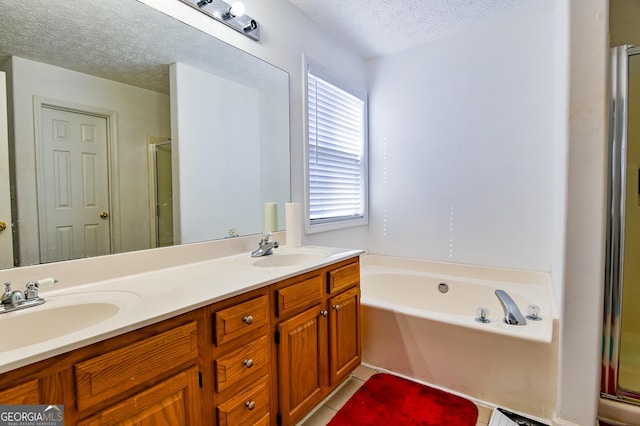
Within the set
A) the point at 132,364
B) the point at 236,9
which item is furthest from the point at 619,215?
the point at 236,9

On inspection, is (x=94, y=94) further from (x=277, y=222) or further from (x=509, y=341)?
(x=509, y=341)

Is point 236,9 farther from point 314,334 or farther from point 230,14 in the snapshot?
point 314,334

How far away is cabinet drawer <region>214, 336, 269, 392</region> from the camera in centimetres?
109

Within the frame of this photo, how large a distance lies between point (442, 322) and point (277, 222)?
1181 mm

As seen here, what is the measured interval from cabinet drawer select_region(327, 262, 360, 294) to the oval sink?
14 centimetres

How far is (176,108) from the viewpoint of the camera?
60.2 inches

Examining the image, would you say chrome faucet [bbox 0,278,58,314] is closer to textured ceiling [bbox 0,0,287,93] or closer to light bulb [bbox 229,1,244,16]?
textured ceiling [bbox 0,0,287,93]

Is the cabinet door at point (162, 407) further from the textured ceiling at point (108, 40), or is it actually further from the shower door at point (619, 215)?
the shower door at point (619, 215)

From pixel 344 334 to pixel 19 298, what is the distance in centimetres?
140

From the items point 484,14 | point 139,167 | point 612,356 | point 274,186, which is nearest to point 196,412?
point 139,167

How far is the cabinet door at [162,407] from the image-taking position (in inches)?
32.4

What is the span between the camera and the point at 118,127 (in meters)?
1.31

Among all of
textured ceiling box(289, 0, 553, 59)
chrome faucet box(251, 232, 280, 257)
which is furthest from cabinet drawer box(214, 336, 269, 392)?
textured ceiling box(289, 0, 553, 59)

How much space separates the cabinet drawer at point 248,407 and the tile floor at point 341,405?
476mm
